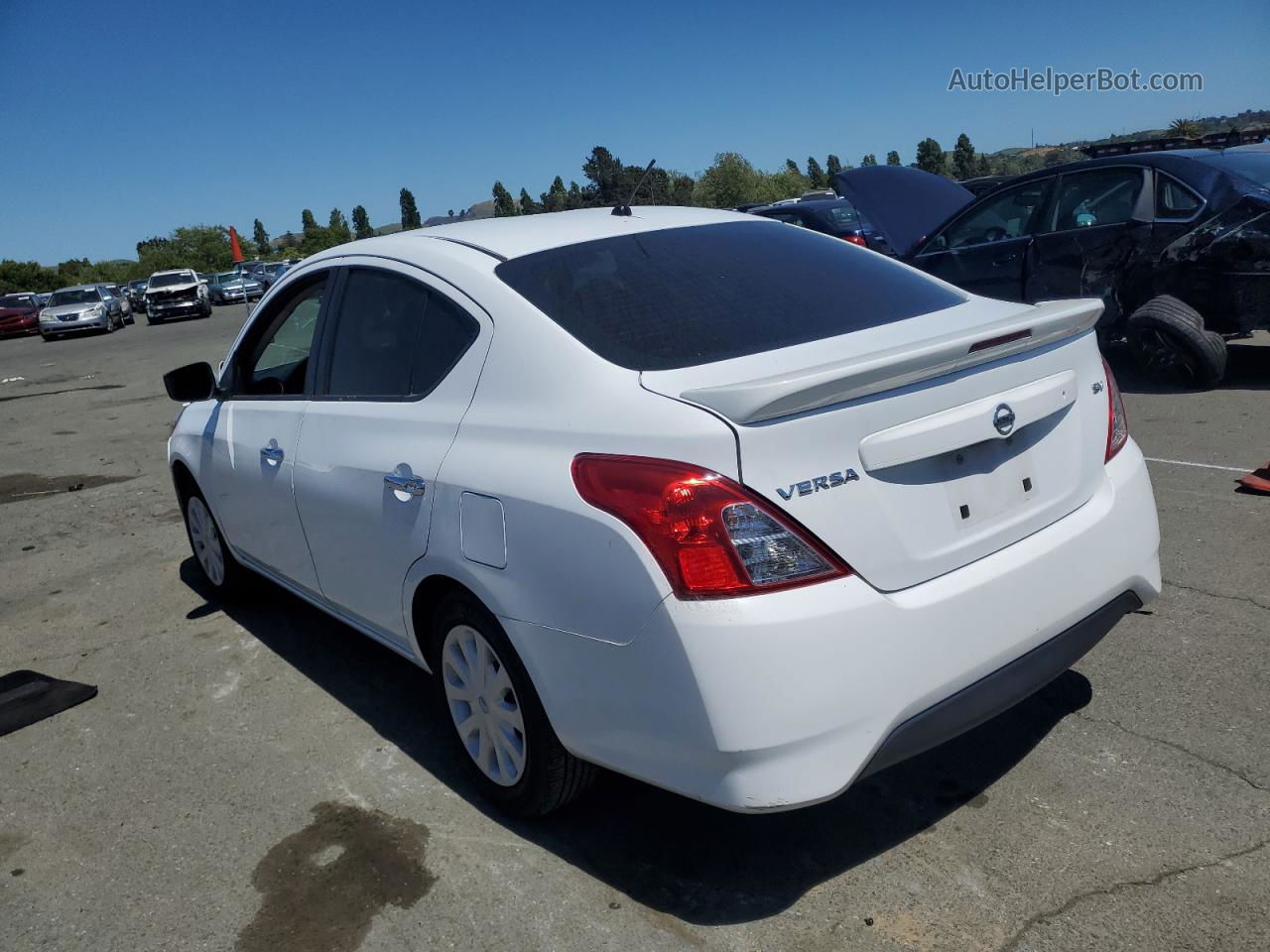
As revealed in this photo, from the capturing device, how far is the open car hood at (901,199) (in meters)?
9.30

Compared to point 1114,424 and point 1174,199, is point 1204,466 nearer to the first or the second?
point 1174,199

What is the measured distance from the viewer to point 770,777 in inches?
92.9

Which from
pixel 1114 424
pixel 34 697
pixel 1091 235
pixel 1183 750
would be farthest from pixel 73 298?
pixel 1183 750

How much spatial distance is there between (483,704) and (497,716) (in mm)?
72

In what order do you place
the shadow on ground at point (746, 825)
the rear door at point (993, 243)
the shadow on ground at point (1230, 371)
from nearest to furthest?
the shadow on ground at point (746, 825)
the shadow on ground at point (1230, 371)
the rear door at point (993, 243)

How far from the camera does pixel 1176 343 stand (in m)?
7.84

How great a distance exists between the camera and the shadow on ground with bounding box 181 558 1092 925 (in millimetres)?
2744

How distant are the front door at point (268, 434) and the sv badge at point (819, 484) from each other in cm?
218

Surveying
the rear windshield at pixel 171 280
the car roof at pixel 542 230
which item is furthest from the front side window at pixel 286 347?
the rear windshield at pixel 171 280

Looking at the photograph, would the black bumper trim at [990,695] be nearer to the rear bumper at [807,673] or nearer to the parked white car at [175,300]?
the rear bumper at [807,673]

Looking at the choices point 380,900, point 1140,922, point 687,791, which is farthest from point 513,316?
point 1140,922

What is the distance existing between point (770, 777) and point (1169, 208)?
7140mm

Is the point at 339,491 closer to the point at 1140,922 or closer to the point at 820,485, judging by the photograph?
the point at 820,485

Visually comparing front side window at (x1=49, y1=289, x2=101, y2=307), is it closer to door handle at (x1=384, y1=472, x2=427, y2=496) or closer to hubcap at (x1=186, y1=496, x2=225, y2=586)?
hubcap at (x1=186, y1=496, x2=225, y2=586)
